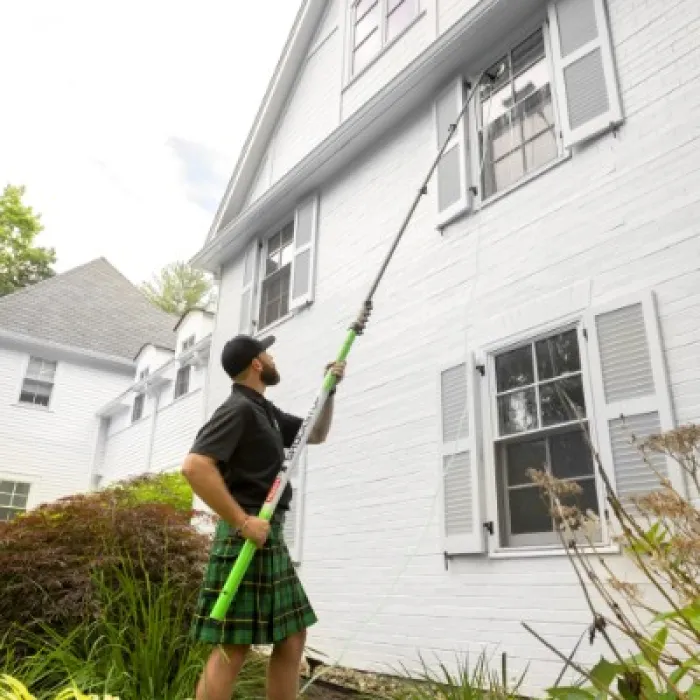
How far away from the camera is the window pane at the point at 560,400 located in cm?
371

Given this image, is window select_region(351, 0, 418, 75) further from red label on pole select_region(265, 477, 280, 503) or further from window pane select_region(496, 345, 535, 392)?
red label on pole select_region(265, 477, 280, 503)

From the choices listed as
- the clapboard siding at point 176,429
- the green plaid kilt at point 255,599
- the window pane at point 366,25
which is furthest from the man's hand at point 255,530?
the clapboard siding at point 176,429

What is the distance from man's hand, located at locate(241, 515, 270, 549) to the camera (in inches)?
80.0

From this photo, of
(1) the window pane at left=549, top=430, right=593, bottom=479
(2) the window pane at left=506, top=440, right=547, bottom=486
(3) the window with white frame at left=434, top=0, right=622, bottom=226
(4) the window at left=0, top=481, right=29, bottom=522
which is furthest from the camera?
(4) the window at left=0, top=481, right=29, bottom=522

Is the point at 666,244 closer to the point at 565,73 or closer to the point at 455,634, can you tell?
the point at 565,73

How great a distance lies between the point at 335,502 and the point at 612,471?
105 inches

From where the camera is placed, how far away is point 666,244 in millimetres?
3428

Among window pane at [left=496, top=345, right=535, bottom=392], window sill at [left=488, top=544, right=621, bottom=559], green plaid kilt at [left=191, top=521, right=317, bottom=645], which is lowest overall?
green plaid kilt at [left=191, top=521, right=317, bottom=645]

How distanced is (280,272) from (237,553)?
561 cm

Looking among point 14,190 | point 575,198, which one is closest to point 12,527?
point 575,198

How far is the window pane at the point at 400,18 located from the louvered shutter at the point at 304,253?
2.08 metres

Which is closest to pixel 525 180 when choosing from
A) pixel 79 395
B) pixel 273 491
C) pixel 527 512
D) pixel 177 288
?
pixel 527 512

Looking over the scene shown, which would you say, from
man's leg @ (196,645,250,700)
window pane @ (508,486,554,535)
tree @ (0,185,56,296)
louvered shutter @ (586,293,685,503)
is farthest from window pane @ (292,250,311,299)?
tree @ (0,185,56,296)

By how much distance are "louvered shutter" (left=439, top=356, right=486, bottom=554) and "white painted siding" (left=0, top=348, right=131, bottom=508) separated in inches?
468
